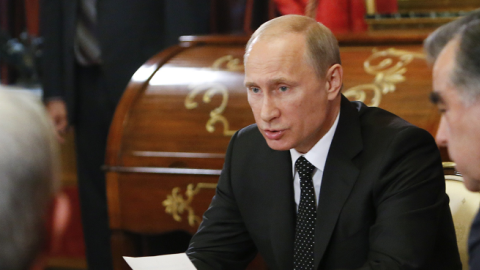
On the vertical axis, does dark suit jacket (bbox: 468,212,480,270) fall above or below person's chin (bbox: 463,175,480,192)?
below

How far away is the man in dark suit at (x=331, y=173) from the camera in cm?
178

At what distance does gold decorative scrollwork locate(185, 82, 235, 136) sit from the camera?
266 centimetres

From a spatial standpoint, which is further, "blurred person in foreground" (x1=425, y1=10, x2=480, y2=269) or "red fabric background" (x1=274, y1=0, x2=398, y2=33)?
"red fabric background" (x1=274, y1=0, x2=398, y2=33)

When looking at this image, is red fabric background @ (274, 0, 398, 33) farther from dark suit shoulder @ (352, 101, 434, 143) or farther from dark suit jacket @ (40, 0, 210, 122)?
dark suit shoulder @ (352, 101, 434, 143)

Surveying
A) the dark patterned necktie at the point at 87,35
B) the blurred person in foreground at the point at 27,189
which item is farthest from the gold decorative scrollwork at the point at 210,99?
the blurred person in foreground at the point at 27,189

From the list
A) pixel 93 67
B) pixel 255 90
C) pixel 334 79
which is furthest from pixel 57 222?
pixel 93 67

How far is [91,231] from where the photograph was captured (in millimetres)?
3666

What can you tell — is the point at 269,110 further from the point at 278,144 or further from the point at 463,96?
the point at 463,96

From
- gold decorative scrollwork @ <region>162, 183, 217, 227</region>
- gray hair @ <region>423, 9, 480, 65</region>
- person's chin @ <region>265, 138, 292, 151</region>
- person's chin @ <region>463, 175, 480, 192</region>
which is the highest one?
gray hair @ <region>423, 9, 480, 65</region>

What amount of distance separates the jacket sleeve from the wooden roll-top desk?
0.45 metres

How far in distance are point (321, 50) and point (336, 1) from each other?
50.6 inches

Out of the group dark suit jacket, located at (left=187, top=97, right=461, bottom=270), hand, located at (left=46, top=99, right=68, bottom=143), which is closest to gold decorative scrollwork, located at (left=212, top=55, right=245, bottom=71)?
dark suit jacket, located at (left=187, top=97, right=461, bottom=270)

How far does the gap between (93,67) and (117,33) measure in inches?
11.5

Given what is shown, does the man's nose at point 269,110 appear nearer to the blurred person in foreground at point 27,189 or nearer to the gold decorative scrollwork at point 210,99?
the gold decorative scrollwork at point 210,99
